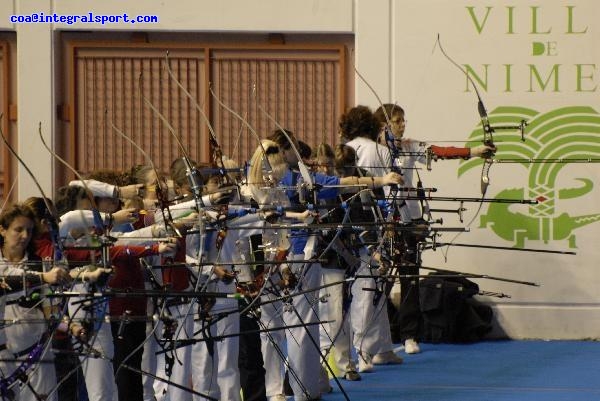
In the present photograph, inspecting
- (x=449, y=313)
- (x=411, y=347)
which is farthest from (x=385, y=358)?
(x=449, y=313)

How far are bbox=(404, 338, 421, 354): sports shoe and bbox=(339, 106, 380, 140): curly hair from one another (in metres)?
1.93

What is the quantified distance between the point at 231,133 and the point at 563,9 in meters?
2.82

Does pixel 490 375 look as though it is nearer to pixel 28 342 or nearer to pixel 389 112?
pixel 389 112

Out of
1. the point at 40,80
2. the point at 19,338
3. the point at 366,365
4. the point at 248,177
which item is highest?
the point at 40,80

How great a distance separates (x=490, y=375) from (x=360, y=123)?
1852mm

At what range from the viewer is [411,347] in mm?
9539

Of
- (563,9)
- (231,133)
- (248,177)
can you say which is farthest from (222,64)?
(248,177)

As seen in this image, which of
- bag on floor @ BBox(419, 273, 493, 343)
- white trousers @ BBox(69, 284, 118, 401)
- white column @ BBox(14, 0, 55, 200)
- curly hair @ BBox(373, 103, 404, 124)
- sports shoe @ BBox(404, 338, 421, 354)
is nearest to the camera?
white trousers @ BBox(69, 284, 118, 401)

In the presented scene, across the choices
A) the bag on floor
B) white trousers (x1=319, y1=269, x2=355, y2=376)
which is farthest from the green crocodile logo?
white trousers (x1=319, y1=269, x2=355, y2=376)

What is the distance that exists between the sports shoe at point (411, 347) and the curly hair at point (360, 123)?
1.93m

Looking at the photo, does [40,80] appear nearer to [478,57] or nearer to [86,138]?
[86,138]

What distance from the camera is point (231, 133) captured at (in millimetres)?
10609

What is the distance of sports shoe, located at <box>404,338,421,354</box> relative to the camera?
952 cm

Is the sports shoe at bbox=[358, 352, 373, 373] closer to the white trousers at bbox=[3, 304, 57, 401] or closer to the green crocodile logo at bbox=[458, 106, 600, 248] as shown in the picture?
the green crocodile logo at bbox=[458, 106, 600, 248]
